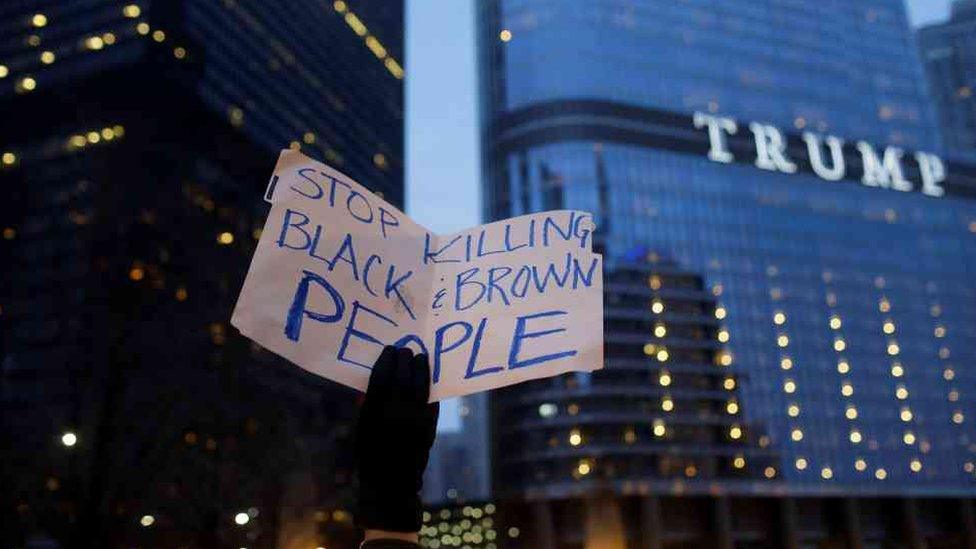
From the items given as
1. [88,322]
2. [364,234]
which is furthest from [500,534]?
[364,234]

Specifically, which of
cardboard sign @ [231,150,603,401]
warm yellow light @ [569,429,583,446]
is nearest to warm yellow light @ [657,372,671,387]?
warm yellow light @ [569,429,583,446]

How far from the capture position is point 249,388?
49000 mm

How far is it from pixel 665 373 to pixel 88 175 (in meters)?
56.3

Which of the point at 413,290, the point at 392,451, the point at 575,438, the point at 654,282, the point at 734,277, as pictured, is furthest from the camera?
the point at 734,277

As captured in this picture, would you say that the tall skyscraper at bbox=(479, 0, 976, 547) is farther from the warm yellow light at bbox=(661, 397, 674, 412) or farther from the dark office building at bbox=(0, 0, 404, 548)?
the dark office building at bbox=(0, 0, 404, 548)

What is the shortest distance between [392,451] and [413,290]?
1.06m

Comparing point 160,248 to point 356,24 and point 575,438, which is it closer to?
point 575,438

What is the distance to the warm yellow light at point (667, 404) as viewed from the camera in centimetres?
7875

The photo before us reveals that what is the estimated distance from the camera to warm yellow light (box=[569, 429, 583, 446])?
7688 centimetres

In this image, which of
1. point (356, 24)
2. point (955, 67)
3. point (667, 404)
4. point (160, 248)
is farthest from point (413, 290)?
point (955, 67)

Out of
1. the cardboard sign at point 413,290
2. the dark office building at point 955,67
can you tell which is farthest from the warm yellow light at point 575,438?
the dark office building at point 955,67

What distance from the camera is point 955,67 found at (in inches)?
6983

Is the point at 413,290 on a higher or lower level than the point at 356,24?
lower

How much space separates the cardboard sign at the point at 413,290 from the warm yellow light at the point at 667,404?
77.9 metres
